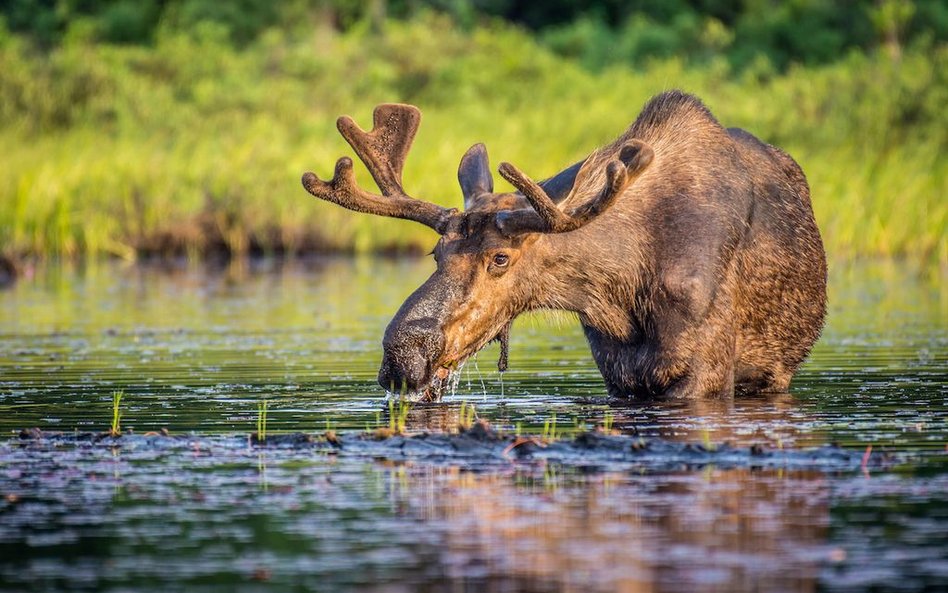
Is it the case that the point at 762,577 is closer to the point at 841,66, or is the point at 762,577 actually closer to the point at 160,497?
the point at 160,497

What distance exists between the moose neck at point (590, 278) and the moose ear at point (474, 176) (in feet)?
1.83

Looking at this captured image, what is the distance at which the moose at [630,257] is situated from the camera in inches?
361

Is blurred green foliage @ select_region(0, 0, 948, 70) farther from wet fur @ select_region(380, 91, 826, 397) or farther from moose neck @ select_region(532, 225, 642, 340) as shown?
moose neck @ select_region(532, 225, 642, 340)

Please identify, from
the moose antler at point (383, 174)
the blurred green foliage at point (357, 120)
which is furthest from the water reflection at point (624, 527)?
the blurred green foliage at point (357, 120)

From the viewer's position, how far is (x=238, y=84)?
33.5m

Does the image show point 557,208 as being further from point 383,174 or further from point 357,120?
point 357,120

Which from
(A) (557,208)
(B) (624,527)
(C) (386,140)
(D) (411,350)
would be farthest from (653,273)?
(B) (624,527)

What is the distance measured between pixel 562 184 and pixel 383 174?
3.32 ft

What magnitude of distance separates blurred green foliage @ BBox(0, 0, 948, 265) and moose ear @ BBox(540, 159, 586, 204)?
10.2 metres

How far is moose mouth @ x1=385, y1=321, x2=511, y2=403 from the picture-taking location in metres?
9.16

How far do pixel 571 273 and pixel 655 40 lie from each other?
32.1 metres

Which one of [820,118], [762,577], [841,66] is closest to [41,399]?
[762,577]

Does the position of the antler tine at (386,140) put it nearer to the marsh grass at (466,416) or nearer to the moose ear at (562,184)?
the moose ear at (562,184)

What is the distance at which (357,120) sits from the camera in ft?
99.1
